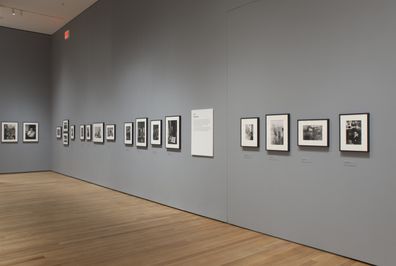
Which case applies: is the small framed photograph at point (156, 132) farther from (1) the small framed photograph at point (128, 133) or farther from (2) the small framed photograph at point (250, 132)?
(2) the small framed photograph at point (250, 132)

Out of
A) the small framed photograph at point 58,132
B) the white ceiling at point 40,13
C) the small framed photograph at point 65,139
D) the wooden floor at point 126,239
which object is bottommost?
the wooden floor at point 126,239

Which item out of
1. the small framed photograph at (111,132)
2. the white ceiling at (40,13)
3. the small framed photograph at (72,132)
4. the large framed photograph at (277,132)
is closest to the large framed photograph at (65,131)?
the small framed photograph at (72,132)

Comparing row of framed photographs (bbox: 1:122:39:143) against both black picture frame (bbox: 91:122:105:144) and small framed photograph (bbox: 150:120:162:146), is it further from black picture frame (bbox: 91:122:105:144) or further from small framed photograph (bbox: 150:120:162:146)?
small framed photograph (bbox: 150:120:162:146)

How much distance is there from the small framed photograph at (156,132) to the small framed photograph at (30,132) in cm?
1106

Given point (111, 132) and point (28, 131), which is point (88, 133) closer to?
point (111, 132)

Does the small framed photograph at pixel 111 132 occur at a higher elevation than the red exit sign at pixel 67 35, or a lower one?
lower

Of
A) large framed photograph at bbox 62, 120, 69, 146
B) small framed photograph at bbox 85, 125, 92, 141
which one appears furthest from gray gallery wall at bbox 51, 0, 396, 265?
large framed photograph at bbox 62, 120, 69, 146

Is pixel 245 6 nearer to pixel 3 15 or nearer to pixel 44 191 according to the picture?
pixel 44 191

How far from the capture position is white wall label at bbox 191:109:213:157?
864 centimetres

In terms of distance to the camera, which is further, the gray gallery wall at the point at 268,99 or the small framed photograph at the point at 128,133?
the small framed photograph at the point at 128,133

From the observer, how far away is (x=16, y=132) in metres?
18.6

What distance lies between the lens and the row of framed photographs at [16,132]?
1819cm

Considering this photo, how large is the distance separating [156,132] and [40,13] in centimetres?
963

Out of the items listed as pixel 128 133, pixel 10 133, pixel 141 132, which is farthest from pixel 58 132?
pixel 141 132
